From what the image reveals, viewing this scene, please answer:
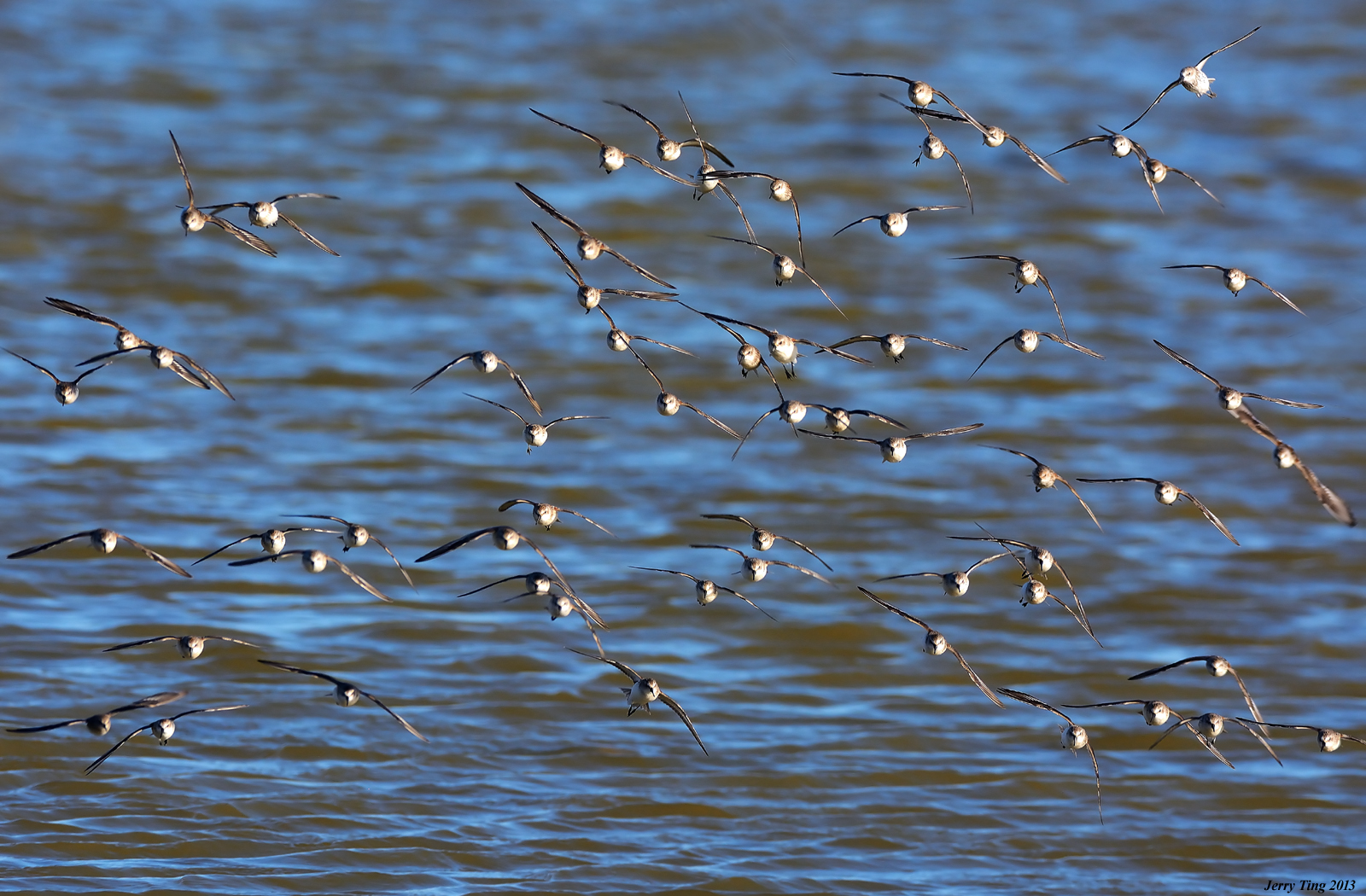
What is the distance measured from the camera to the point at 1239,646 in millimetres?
11969

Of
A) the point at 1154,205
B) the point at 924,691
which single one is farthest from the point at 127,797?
the point at 1154,205

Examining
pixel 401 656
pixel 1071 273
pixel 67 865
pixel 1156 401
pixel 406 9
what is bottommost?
pixel 67 865

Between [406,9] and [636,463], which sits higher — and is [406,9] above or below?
above

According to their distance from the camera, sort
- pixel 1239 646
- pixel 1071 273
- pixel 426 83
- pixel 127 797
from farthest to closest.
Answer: pixel 426 83, pixel 1071 273, pixel 1239 646, pixel 127 797

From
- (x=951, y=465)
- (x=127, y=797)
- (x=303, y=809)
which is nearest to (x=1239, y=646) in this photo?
(x=951, y=465)

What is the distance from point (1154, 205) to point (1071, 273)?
2594 millimetres

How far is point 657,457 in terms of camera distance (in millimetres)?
14688

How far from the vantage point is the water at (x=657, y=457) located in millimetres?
9555

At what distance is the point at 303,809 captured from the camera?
9328mm

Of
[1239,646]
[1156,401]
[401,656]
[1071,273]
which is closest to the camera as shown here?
[401,656]

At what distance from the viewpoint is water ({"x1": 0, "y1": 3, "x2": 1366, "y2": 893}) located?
9555mm

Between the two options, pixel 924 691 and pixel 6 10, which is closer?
pixel 924 691

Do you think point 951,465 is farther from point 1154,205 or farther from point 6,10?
point 6,10

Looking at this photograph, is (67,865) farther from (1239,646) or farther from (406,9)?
(406,9)
